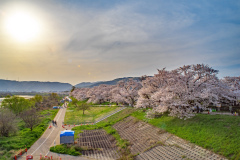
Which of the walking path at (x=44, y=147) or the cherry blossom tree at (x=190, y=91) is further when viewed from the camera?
the cherry blossom tree at (x=190, y=91)

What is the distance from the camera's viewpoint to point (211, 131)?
19281 mm

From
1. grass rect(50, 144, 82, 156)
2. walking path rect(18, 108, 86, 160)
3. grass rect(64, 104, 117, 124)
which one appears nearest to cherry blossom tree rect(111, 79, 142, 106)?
grass rect(64, 104, 117, 124)

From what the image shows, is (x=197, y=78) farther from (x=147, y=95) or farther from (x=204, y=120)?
(x=147, y=95)

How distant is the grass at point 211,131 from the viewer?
15.7m

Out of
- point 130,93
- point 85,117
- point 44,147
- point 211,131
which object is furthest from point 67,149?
point 130,93

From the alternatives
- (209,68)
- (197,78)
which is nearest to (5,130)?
(197,78)

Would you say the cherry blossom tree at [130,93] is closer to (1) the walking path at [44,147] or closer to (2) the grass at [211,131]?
(2) the grass at [211,131]

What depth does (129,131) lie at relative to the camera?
98.0 ft

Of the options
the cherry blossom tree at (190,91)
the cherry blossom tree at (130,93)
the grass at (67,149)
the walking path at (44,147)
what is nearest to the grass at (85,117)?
the cherry blossom tree at (130,93)

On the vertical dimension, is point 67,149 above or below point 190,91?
below

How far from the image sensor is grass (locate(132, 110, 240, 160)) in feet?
51.5

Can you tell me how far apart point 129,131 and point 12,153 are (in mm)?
18890

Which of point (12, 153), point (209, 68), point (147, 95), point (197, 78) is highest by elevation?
point (209, 68)

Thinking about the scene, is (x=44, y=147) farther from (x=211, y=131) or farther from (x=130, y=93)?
(x=130, y=93)
